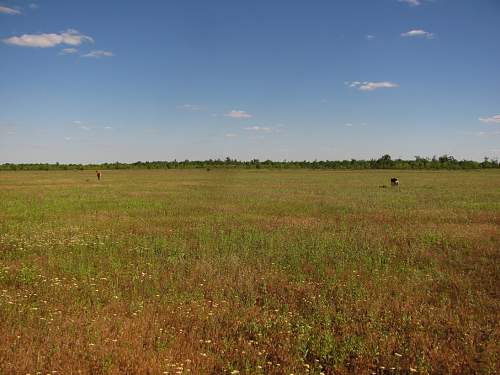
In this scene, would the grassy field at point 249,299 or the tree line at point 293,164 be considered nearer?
the grassy field at point 249,299

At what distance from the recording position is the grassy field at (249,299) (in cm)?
539

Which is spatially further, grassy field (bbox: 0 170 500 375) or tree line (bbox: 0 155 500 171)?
tree line (bbox: 0 155 500 171)

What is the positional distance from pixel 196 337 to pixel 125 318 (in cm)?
137

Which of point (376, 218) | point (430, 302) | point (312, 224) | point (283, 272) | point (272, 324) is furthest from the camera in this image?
point (376, 218)

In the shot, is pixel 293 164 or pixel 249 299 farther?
pixel 293 164

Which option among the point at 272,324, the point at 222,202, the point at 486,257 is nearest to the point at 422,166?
the point at 222,202

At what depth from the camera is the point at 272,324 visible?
649 centimetres

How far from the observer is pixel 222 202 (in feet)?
83.9

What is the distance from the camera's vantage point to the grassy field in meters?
5.39

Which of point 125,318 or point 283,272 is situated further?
point 283,272

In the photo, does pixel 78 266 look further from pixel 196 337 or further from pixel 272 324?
pixel 272 324

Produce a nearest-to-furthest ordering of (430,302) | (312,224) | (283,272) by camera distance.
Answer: (430,302) < (283,272) < (312,224)

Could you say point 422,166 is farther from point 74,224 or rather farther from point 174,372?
point 174,372

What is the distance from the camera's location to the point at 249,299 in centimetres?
765
